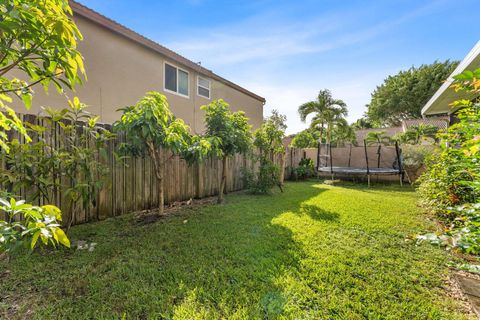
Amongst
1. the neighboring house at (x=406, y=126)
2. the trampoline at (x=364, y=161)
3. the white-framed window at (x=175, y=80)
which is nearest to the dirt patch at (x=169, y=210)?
the white-framed window at (x=175, y=80)

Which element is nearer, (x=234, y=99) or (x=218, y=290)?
(x=218, y=290)

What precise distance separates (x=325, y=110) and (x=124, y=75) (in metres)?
12.9

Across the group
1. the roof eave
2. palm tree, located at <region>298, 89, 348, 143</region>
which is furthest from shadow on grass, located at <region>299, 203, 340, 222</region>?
palm tree, located at <region>298, 89, 348, 143</region>

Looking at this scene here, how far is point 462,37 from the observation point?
537 cm

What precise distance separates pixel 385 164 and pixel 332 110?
21.7ft

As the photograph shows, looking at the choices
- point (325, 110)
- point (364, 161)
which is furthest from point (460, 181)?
point (325, 110)

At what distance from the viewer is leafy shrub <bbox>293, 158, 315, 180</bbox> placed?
9.65 meters

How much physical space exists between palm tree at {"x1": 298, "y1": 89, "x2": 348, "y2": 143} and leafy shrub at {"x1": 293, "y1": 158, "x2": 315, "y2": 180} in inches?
202

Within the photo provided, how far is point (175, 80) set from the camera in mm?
7824

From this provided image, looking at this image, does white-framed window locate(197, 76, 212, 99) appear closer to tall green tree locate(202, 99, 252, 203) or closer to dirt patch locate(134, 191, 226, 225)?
tall green tree locate(202, 99, 252, 203)

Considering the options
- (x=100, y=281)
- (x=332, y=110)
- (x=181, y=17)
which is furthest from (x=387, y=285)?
(x=332, y=110)

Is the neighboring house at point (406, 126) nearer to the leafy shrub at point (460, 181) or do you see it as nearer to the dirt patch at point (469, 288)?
the leafy shrub at point (460, 181)

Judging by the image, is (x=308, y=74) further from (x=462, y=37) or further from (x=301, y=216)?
(x=301, y=216)

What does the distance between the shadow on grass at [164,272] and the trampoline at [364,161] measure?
6.86 m
